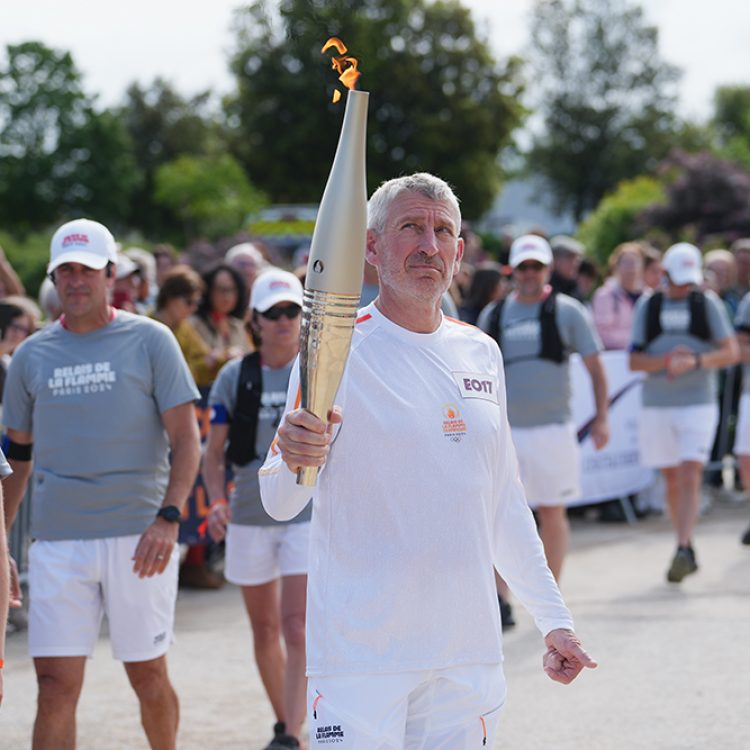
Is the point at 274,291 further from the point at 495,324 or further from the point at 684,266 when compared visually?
the point at 684,266

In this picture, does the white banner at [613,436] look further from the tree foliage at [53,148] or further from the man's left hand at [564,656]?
the tree foliage at [53,148]

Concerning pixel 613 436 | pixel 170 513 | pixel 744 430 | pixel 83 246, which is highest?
pixel 83 246

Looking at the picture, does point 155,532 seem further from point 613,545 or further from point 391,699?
point 613,545

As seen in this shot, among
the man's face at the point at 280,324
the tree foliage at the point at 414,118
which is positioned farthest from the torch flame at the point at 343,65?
the tree foliage at the point at 414,118

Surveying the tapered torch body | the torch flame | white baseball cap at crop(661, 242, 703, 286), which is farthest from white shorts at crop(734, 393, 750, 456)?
the tapered torch body

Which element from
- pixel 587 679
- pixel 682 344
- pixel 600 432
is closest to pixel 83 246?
pixel 587 679

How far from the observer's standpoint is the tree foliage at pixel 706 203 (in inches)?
1332

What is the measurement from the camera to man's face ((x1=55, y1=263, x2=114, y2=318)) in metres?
5.27

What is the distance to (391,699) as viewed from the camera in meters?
3.54

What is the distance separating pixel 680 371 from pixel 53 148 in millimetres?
67771

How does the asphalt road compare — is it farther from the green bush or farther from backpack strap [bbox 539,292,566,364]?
the green bush

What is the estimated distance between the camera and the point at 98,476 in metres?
5.25

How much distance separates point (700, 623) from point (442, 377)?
198 inches

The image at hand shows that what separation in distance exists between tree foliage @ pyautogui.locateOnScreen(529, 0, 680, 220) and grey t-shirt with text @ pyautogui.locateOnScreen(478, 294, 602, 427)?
6801 cm
